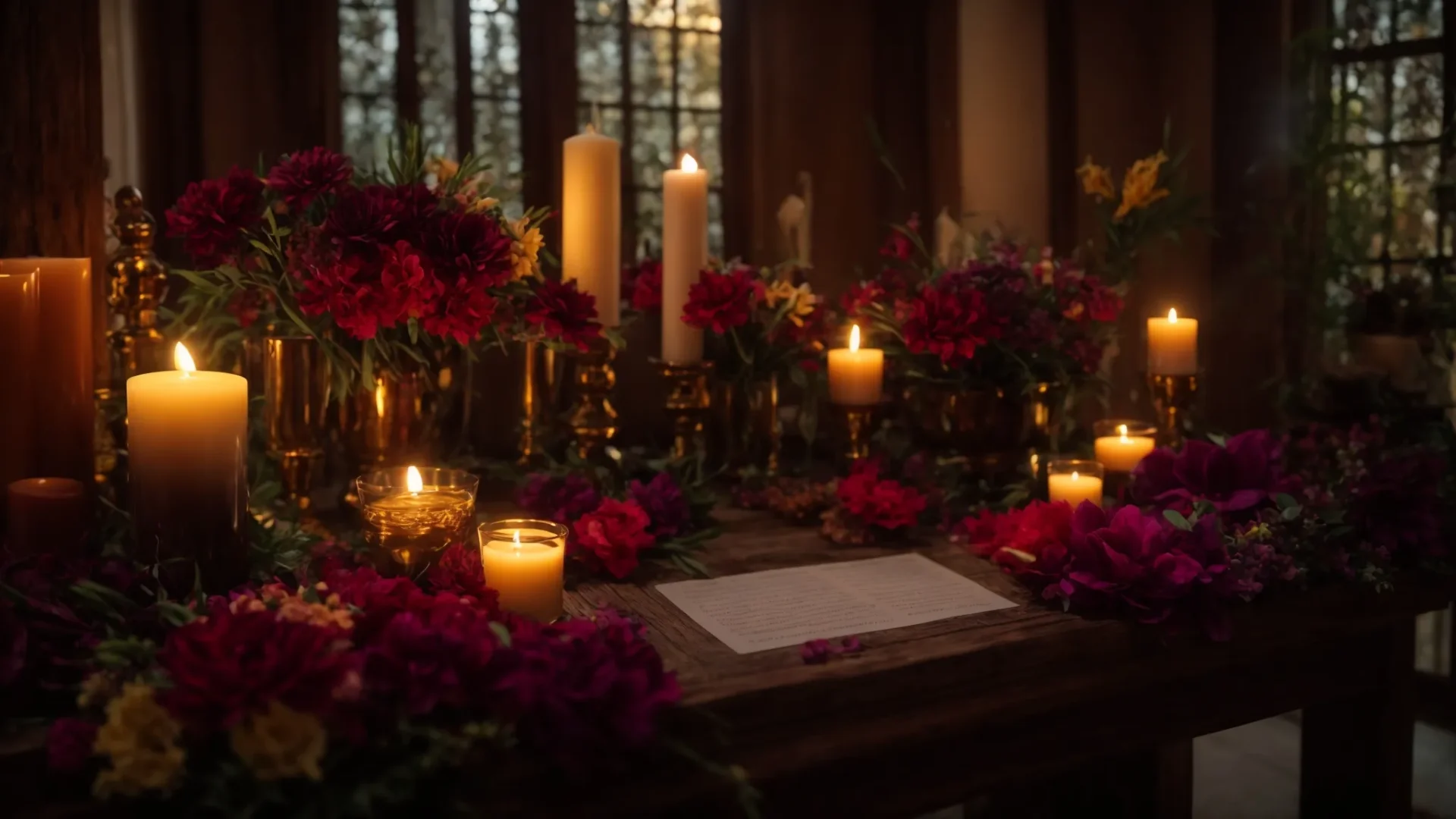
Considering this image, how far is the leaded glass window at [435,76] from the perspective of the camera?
6.89 ft

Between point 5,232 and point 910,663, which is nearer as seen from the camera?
point 910,663

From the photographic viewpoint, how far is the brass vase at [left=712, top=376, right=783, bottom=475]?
5.04 feet

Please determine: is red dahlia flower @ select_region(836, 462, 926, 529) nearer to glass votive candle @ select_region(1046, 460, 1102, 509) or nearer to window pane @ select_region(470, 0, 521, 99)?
glass votive candle @ select_region(1046, 460, 1102, 509)

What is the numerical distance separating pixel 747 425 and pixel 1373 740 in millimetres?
818

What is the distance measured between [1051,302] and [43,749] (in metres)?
1.18

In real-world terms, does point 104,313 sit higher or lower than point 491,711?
higher

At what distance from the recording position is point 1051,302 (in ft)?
4.89

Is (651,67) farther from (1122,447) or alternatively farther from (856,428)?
(1122,447)

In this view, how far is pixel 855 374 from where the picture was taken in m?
1.46

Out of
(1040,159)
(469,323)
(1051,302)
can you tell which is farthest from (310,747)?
(1040,159)

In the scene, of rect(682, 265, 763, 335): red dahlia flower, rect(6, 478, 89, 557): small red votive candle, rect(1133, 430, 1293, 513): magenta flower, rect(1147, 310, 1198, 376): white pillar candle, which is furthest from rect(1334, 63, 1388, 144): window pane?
rect(6, 478, 89, 557): small red votive candle

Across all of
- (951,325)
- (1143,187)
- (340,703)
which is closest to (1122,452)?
(951,325)

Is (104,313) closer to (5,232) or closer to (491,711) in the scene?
(5,232)

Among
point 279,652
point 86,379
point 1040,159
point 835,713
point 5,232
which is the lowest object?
point 835,713
